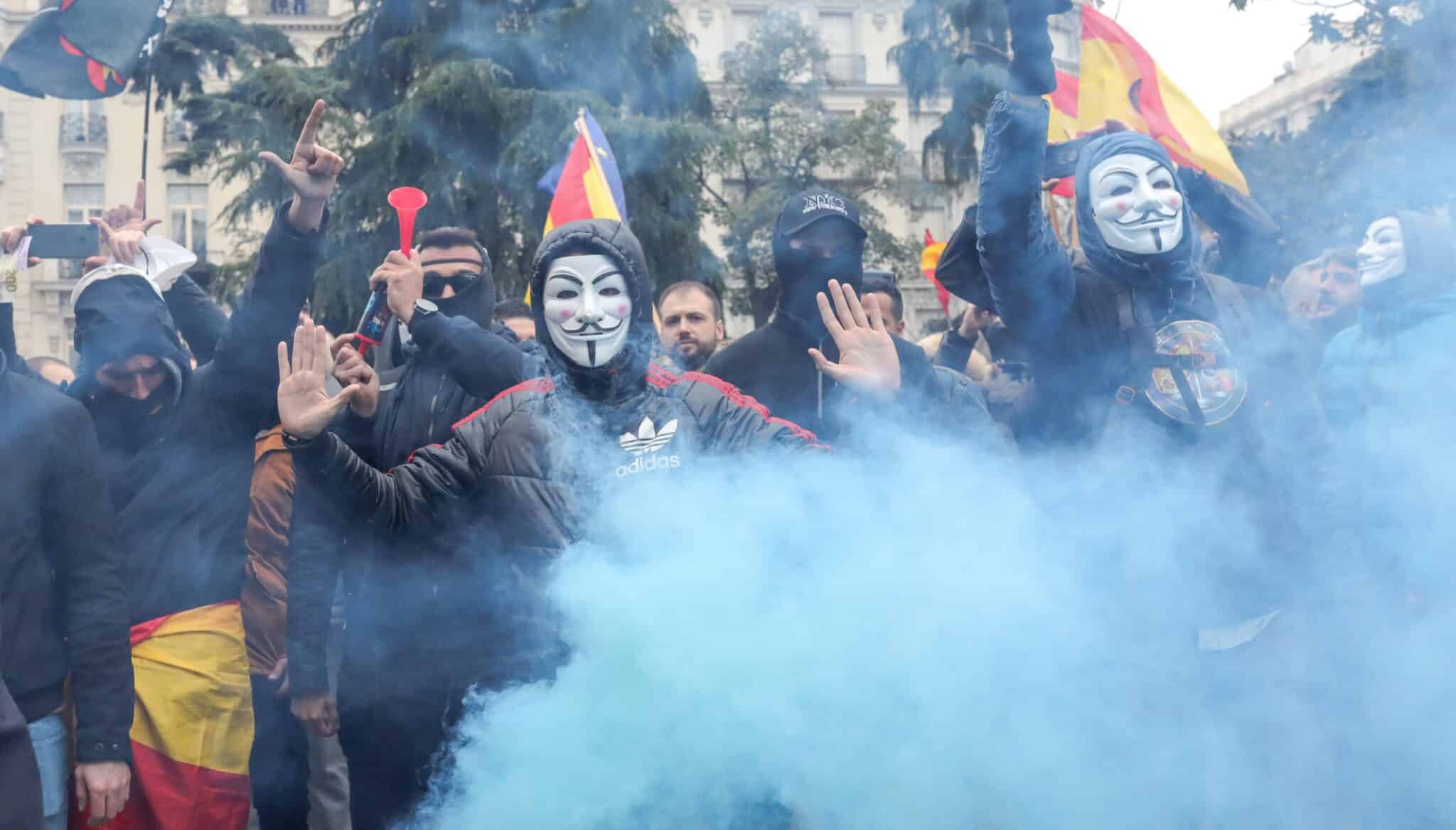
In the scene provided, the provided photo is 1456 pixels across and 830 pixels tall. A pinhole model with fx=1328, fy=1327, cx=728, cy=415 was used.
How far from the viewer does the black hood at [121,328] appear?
344 cm

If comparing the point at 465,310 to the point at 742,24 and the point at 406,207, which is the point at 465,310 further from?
the point at 742,24

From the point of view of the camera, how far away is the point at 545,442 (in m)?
3.21

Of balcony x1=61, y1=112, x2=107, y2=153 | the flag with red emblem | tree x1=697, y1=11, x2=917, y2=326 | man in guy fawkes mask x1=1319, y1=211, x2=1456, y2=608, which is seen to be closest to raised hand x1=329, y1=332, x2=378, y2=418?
the flag with red emblem

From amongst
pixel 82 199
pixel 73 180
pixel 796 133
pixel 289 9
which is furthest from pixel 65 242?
pixel 82 199

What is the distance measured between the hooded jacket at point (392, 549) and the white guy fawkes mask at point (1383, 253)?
268 centimetres

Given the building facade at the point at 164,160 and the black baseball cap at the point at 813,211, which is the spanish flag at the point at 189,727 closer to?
the black baseball cap at the point at 813,211

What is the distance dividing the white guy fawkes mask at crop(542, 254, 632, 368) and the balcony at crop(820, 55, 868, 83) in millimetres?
19920

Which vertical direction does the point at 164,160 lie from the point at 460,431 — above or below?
below

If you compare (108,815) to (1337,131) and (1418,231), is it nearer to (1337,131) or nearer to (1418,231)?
(1418,231)

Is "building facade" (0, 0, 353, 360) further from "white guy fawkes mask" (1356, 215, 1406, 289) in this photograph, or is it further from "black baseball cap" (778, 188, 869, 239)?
"white guy fawkes mask" (1356, 215, 1406, 289)

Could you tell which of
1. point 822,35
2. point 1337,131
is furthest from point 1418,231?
point 822,35

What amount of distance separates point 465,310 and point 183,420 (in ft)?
3.97

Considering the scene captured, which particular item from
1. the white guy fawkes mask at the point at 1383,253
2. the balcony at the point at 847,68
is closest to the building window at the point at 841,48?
the balcony at the point at 847,68

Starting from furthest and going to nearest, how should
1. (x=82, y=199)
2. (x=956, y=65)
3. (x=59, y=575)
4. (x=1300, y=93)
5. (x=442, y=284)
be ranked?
(x=82, y=199) → (x=956, y=65) → (x=1300, y=93) → (x=442, y=284) → (x=59, y=575)
